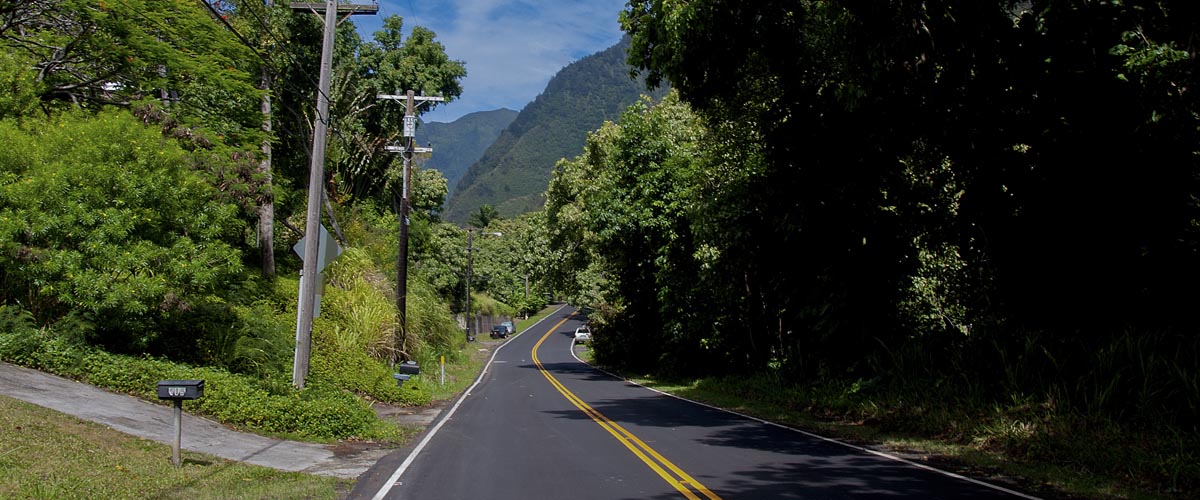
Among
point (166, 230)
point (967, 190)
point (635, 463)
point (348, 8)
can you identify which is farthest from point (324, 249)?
point (967, 190)

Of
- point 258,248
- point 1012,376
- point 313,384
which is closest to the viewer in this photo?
point 1012,376

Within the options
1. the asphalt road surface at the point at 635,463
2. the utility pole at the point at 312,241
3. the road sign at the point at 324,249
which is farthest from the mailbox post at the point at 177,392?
the road sign at the point at 324,249

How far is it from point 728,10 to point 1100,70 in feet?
18.7

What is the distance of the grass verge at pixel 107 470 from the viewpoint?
8039 mm

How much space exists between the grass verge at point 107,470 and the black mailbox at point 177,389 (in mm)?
815

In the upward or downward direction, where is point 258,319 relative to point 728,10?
downward

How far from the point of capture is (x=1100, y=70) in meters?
10.8

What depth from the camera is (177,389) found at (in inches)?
380

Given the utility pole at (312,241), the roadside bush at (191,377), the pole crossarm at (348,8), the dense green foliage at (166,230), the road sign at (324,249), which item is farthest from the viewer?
Answer: the pole crossarm at (348,8)

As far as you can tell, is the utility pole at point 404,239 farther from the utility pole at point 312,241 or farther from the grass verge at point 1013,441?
the grass verge at point 1013,441

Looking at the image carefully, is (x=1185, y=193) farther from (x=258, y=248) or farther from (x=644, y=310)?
(x=644, y=310)

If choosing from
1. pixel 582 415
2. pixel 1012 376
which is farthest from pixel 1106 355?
pixel 582 415

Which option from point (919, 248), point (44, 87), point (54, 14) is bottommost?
point (919, 248)

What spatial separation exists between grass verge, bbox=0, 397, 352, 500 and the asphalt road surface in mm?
963
